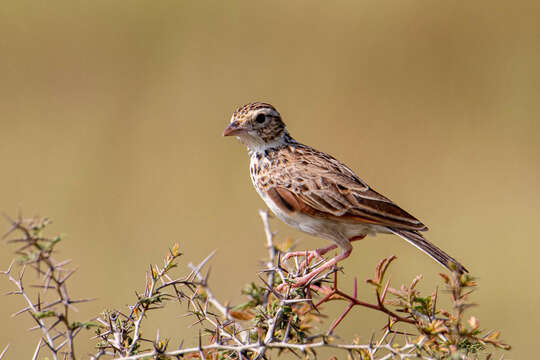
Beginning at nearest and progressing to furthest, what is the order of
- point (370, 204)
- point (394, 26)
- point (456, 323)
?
1. point (456, 323)
2. point (370, 204)
3. point (394, 26)

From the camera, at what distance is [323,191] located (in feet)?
17.6

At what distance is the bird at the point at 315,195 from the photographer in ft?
16.9

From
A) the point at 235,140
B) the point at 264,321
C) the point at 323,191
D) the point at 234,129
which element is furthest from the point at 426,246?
the point at 235,140

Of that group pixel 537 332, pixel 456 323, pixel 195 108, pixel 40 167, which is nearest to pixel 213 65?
pixel 195 108

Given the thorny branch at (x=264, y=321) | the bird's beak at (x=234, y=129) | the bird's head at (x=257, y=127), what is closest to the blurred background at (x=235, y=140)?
the bird's head at (x=257, y=127)

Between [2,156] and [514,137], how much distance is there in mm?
10680

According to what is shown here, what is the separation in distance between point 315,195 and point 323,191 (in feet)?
0.25

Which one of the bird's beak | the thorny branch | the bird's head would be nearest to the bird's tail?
the thorny branch

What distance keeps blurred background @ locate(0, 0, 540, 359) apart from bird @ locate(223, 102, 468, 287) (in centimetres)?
440

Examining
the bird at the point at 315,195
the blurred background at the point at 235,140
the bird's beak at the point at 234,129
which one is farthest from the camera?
the blurred background at the point at 235,140

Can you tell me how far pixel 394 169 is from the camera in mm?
13719

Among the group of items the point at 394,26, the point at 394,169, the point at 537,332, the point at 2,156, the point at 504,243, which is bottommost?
the point at 537,332

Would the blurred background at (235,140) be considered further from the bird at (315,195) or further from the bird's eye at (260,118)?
the bird's eye at (260,118)

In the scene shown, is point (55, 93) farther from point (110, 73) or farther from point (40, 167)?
point (40, 167)
